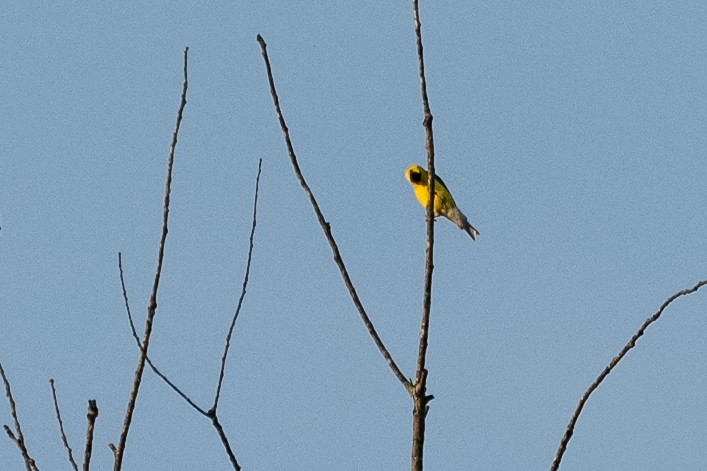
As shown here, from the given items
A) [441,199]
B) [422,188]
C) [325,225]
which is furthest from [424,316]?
[422,188]

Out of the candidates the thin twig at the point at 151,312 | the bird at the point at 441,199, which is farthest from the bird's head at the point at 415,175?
the thin twig at the point at 151,312

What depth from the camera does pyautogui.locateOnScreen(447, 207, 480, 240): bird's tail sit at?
12.2 metres

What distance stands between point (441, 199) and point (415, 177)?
849 millimetres

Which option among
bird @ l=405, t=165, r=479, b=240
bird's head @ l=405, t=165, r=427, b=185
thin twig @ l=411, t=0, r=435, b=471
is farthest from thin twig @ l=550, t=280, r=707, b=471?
bird's head @ l=405, t=165, r=427, b=185

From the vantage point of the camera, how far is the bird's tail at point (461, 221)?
12.2 metres

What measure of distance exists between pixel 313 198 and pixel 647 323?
87cm

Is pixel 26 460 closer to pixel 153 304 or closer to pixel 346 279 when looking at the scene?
pixel 153 304

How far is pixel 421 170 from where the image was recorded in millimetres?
12961

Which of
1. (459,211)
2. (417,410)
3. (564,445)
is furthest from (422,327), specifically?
(459,211)

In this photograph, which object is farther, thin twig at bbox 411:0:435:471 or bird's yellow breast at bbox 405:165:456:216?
bird's yellow breast at bbox 405:165:456:216

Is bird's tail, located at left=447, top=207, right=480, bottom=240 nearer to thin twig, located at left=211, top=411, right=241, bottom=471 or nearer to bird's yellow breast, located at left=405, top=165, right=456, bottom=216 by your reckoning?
bird's yellow breast, located at left=405, top=165, right=456, bottom=216

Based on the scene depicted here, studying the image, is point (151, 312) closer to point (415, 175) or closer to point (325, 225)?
point (325, 225)

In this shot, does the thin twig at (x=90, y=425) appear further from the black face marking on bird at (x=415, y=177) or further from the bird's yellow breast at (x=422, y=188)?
the black face marking on bird at (x=415, y=177)

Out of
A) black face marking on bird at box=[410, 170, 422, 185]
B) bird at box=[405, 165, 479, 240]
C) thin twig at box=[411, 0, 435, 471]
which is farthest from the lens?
black face marking on bird at box=[410, 170, 422, 185]
